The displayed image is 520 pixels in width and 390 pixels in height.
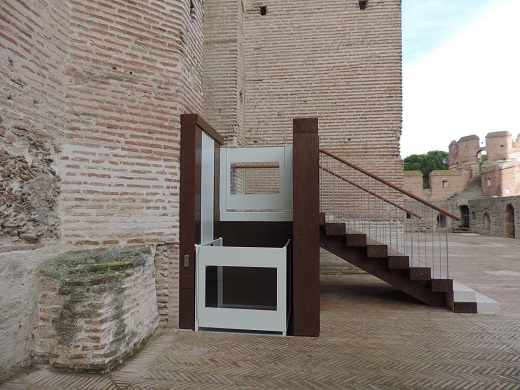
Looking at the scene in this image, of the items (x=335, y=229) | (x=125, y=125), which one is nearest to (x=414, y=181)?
(x=335, y=229)

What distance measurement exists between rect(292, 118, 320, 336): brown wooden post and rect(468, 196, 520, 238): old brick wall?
19311 mm

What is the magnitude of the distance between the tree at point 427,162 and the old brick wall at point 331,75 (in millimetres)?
47246

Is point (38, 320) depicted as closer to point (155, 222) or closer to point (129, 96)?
point (155, 222)

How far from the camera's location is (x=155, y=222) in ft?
15.4

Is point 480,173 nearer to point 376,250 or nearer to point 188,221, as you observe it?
point 376,250

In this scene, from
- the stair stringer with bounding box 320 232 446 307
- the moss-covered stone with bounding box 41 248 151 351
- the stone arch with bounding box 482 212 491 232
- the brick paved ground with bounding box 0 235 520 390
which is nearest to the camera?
the brick paved ground with bounding box 0 235 520 390

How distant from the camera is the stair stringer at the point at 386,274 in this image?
596 cm

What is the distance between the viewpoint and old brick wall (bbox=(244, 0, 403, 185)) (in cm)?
919

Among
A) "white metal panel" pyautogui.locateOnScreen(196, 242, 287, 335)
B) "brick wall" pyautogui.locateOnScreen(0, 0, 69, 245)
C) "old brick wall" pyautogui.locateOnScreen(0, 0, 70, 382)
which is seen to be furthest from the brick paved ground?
"brick wall" pyautogui.locateOnScreen(0, 0, 69, 245)

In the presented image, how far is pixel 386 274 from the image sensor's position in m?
5.98

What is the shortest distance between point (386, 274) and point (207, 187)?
Answer: 139 inches

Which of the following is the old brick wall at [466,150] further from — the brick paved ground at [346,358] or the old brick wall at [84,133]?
the old brick wall at [84,133]

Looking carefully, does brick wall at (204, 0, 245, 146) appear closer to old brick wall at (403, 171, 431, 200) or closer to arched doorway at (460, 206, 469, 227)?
old brick wall at (403, 171, 431, 200)

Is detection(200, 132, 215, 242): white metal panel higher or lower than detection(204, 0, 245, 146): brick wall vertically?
lower
